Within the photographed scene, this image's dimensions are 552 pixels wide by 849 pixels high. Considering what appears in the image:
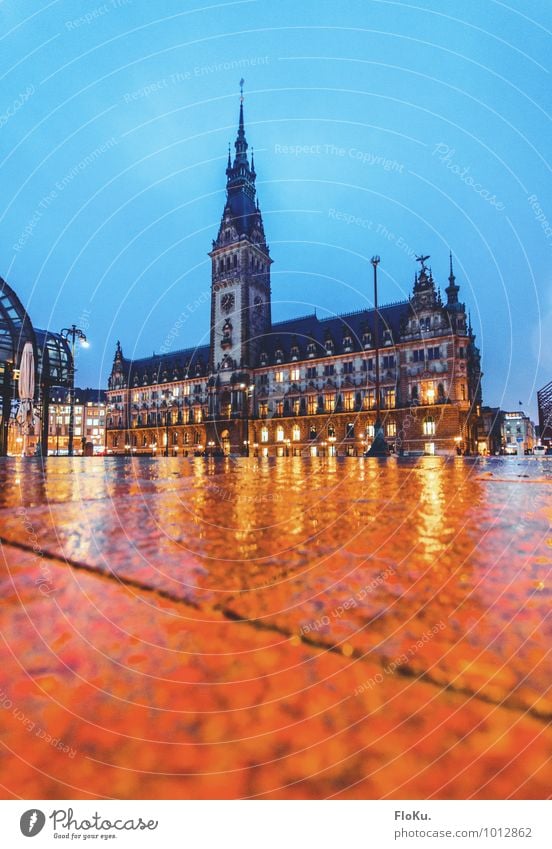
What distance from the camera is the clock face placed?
48878mm

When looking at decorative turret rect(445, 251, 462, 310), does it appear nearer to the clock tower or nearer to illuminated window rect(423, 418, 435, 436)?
illuminated window rect(423, 418, 435, 436)

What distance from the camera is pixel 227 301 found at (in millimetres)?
49250

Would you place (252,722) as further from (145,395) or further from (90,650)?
(145,395)

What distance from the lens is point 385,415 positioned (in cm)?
3822

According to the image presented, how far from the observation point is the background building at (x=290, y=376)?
36.6 m

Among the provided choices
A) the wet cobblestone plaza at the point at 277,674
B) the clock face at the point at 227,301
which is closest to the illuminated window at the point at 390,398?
the clock face at the point at 227,301

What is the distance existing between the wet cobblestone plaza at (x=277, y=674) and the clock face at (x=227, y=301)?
50.6 meters

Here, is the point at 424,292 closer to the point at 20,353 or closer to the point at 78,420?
the point at 20,353

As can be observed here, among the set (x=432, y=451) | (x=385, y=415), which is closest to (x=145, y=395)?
(x=385, y=415)

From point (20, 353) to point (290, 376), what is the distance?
32685 millimetres

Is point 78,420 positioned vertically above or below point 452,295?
below

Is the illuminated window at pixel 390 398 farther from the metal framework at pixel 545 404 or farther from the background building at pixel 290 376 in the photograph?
the metal framework at pixel 545 404

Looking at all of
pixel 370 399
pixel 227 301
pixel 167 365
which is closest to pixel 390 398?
pixel 370 399
